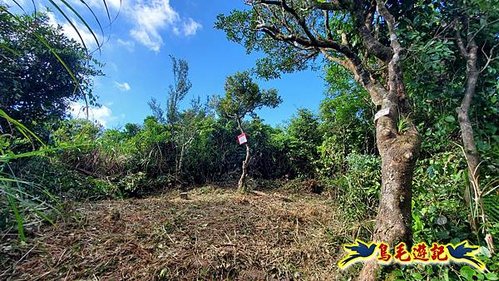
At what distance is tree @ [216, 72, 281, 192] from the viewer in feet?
15.4

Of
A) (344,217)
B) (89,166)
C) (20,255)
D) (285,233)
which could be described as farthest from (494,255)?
(89,166)

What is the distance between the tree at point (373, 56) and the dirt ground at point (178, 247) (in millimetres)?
703

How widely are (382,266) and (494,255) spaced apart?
587mm

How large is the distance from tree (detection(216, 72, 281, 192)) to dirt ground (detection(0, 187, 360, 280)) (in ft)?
6.21

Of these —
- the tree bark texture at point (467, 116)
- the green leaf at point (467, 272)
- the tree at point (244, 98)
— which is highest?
the tree at point (244, 98)

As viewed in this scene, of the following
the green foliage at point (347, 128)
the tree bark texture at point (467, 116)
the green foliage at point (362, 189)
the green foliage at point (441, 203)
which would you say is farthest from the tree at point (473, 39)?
the green foliage at point (347, 128)

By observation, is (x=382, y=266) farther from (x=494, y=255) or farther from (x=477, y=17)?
(x=477, y=17)

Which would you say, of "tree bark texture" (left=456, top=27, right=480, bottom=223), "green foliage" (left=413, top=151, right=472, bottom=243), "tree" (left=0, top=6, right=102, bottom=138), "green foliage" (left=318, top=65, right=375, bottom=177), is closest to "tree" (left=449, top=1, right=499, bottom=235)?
"tree bark texture" (left=456, top=27, right=480, bottom=223)

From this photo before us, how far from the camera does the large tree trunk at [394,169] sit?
1.51m

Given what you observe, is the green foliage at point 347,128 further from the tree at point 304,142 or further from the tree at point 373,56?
the tree at point 373,56

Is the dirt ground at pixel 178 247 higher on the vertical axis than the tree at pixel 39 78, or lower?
lower

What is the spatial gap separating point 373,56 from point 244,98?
2.30 meters

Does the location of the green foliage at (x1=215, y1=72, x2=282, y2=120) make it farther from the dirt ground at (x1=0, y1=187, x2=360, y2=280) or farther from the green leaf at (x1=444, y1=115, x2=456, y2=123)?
the green leaf at (x1=444, y1=115, x2=456, y2=123)

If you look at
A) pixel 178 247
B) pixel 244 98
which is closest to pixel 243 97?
pixel 244 98
